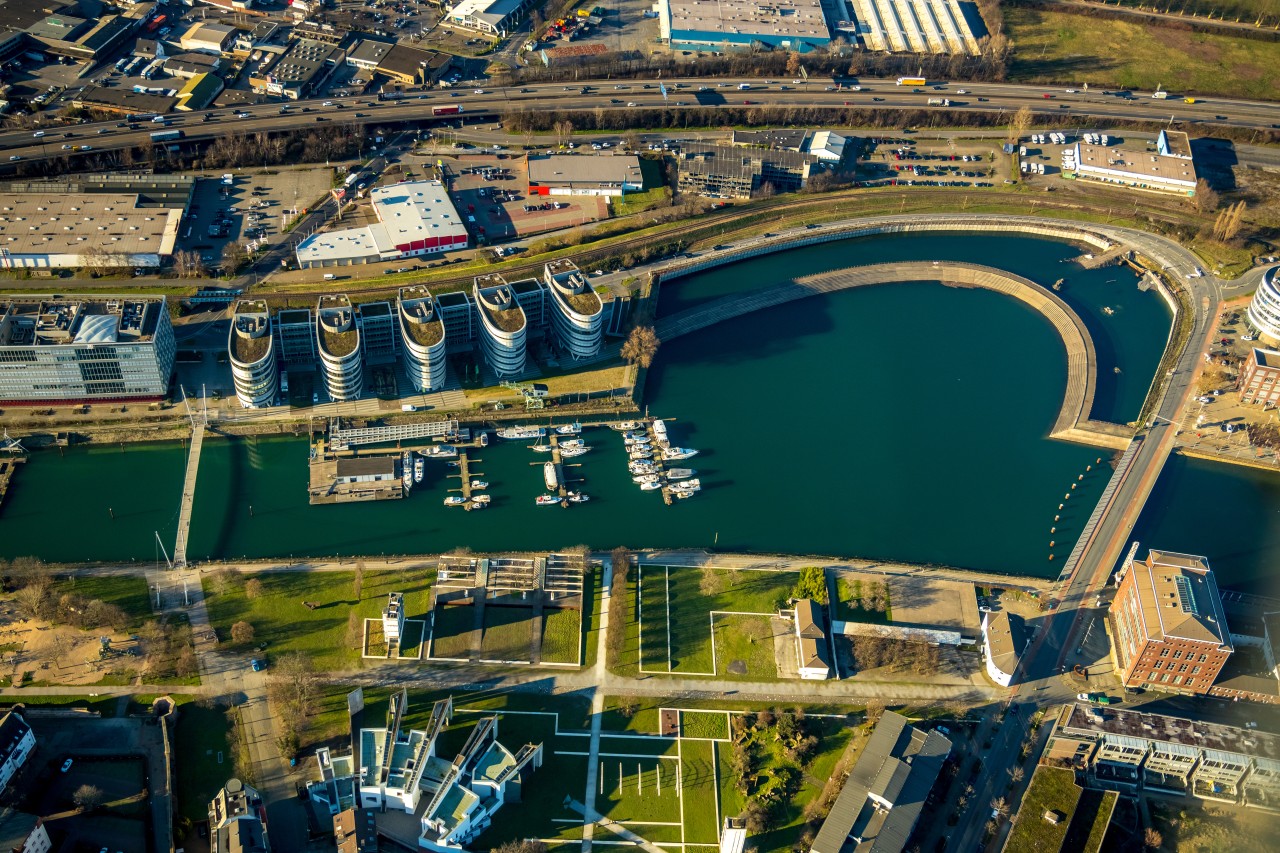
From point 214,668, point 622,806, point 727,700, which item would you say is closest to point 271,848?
point 214,668

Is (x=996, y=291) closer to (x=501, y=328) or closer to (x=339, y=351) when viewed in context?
(x=501, y=328)

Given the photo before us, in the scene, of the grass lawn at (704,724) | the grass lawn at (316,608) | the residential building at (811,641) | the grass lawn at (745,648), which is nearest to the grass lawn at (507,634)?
the grass lawn at (316,608)

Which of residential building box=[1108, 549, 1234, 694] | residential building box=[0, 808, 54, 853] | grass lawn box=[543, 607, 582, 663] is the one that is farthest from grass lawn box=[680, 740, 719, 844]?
residential building box=[0, 808, 54, 853]

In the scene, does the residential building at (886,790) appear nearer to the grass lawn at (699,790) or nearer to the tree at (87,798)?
the grass lawn at (699,790)

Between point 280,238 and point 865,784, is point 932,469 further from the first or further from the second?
point 280,238

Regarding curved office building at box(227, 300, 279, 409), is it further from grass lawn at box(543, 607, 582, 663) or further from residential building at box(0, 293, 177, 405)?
grass lawn at box(543, 607, 582, 663)

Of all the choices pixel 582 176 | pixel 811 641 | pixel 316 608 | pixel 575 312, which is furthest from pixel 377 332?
pixel 811 641
